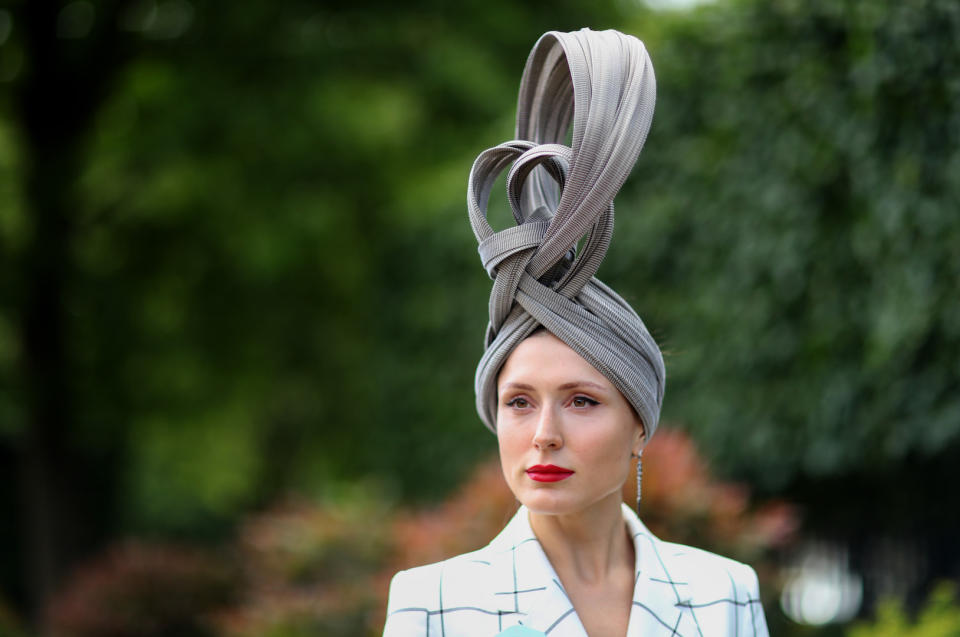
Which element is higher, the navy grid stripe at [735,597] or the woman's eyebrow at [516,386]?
the woman's eyebrow at [516,386]

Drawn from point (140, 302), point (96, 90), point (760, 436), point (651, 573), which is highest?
point (96, 90)

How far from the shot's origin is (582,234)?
231 cm

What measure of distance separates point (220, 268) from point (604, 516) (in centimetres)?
871

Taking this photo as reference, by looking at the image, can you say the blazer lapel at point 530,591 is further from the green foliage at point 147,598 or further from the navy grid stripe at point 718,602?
the green foliage at point 147,598

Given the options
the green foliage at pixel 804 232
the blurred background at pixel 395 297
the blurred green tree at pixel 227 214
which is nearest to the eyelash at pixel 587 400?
the blurred background at pixel 395 297

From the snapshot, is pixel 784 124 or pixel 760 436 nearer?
pixel 784 124

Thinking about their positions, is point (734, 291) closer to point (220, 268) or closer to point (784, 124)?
point (784, 124)

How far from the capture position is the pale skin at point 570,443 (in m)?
2.34

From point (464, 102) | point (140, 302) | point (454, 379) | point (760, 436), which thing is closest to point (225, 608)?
point (454, 379)

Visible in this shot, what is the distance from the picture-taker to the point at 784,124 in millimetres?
5531

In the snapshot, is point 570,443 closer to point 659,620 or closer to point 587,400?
point 587,400

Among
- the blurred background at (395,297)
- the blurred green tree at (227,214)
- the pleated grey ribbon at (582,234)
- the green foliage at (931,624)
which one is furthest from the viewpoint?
the blurred green tree at (227,214)

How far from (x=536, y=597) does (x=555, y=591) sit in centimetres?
5

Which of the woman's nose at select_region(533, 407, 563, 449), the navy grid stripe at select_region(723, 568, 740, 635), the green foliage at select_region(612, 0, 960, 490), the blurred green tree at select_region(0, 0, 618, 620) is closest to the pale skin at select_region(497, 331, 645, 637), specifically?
the woman's nose at select_region(533, 407, 563, 449)
